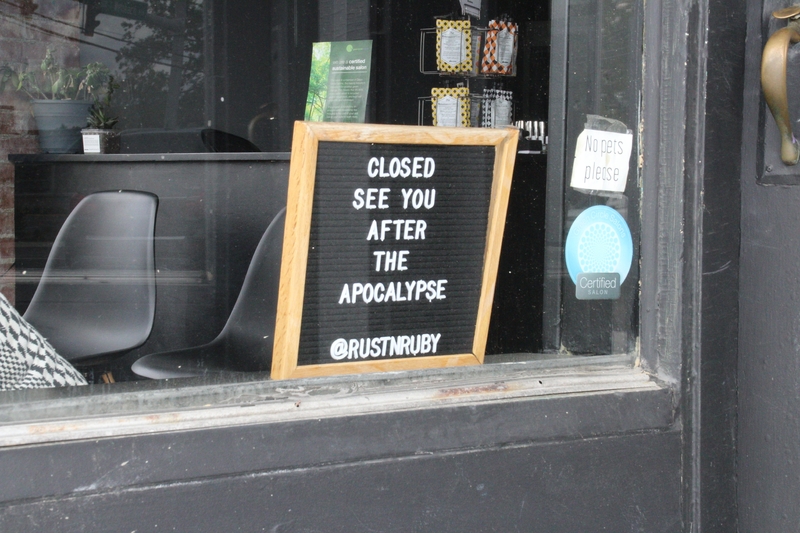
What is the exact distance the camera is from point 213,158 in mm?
3004

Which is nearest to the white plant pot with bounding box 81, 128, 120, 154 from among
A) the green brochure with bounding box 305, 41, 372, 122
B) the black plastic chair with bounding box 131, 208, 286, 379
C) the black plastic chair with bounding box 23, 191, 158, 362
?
the black plastic chair with bounding box 23, 191, 158, 362

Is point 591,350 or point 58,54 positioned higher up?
point 58,54

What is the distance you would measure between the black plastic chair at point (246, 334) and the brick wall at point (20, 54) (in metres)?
0.96

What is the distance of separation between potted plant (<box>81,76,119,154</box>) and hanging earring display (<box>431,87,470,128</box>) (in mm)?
1284

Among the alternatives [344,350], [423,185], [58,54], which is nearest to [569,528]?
[344,350]

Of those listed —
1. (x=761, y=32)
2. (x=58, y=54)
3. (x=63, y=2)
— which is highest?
(x=63, y=2)

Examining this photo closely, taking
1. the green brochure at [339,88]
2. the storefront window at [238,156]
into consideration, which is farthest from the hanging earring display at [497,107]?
the green brochure at [339,88]

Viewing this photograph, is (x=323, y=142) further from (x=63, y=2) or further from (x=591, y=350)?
(x=63, y=2)

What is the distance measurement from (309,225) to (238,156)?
6.34 ft

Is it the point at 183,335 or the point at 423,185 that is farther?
the point at 183,335

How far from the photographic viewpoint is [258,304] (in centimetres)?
205

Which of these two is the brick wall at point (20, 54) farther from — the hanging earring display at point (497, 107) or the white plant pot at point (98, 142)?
the hanging earring display at point (497, 107)

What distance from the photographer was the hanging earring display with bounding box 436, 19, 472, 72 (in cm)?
305

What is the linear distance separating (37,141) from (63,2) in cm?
92
